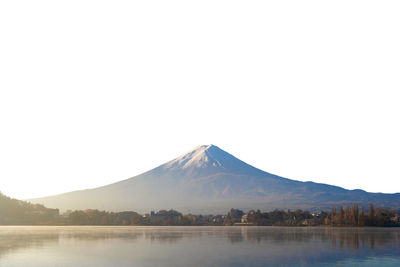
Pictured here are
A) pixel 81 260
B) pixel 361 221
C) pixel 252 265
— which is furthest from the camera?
pixel 361 221

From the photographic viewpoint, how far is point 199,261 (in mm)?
53062

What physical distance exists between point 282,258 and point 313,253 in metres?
9.08

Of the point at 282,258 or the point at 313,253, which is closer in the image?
the point at 282,258

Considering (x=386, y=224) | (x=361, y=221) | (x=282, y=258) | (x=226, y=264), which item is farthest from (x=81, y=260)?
(x=386, y=224)

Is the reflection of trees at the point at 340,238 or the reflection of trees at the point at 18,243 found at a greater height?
the reflection of trees at the point at 18,243

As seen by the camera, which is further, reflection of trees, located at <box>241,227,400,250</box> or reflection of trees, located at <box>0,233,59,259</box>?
reflection of trees, located at <box>241,227,400,250</box>

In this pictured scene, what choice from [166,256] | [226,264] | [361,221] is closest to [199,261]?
[226,264]

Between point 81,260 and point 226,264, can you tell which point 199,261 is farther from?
point 81,260

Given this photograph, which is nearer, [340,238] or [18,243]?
[18,243]

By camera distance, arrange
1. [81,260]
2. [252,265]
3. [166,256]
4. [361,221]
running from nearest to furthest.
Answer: [252,265]
[81,260]
[166,256]
[361,221]

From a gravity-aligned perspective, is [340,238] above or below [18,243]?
below

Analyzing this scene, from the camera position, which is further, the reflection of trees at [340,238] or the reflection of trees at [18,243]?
the reflection of trees at [340,238]

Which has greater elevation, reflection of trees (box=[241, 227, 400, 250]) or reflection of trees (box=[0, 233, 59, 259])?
reflection of trees (box=[0, 233, 59, 259])

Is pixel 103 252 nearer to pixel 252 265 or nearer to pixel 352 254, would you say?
pixel 252 265
